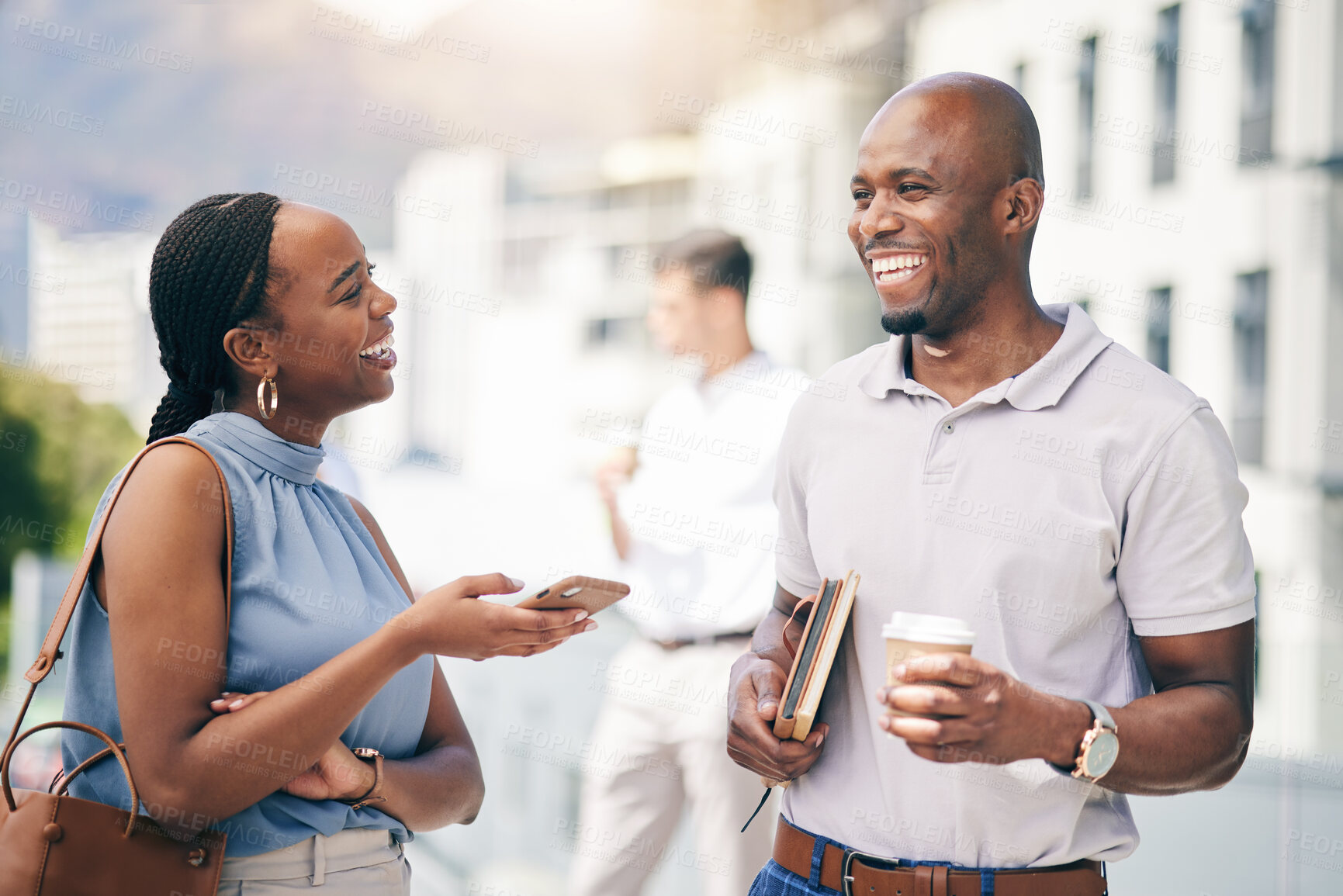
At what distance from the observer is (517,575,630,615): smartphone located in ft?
5.37

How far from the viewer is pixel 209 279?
1.84 metres

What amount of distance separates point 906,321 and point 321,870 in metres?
1.30

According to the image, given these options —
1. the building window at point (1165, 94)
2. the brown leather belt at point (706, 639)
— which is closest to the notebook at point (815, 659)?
the brown leather belt at point (706, 639)

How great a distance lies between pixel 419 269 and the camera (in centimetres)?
2795

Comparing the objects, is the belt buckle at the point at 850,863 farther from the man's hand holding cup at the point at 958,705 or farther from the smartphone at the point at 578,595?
the smartphone at the point at 578,595

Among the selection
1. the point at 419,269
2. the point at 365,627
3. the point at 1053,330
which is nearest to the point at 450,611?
the point at 365,627

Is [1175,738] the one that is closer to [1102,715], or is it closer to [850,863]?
[1102,715]

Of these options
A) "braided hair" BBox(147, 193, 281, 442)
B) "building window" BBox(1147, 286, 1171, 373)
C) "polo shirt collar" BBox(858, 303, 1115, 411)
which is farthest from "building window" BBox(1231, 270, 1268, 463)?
"braided hair" BBox(147, 193, 281, 442)

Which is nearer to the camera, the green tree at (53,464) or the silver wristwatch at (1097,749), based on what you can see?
the silver wristwatch at (1097,749)

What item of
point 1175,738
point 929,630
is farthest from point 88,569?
point 1175,738

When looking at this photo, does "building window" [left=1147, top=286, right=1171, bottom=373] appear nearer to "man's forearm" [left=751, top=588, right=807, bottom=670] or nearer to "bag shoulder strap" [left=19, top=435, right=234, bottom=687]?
"man's forearm" [left=751, top=588, right=807, bottom=670]

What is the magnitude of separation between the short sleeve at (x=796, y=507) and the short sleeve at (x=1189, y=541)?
0.57 m

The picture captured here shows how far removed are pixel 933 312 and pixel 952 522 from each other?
37 cm

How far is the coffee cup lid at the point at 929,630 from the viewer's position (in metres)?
1.45
